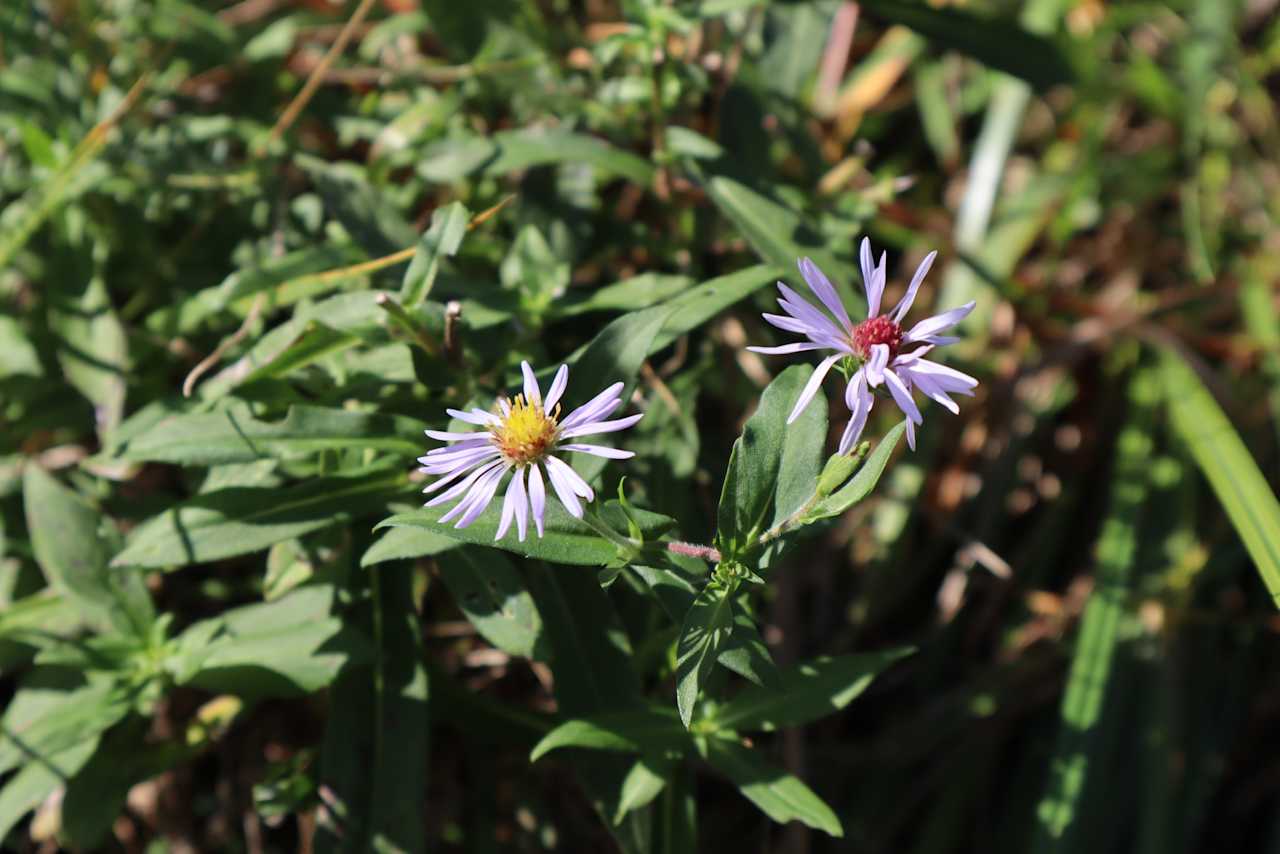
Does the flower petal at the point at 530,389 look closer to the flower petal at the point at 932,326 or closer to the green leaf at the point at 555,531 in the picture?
the green leaf at the point at 555,531

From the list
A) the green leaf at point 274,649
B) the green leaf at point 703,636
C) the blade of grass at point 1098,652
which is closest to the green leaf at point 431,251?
the green leaf at point 274,649

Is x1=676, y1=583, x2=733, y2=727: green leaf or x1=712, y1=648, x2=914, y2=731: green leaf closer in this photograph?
x1=676, y1=583, x2=733, y2=727: green leaf

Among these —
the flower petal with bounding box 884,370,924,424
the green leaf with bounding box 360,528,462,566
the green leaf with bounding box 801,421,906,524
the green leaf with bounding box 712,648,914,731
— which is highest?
the flower petal with bounding box 884,370,924,424

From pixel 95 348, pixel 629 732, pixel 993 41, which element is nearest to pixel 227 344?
pixel 95 348

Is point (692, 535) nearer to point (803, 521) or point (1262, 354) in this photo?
point (803, 521)

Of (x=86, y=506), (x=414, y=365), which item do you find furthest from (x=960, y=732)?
(x=86, y=506)

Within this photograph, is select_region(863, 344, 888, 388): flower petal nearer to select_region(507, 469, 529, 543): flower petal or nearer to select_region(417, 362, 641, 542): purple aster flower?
select_region(417, 362, 641, 542): purple aster flower

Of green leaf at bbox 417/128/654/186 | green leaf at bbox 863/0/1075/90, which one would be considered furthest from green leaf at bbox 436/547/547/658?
green leaf at bbox 863/0/1075/90
